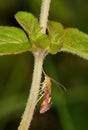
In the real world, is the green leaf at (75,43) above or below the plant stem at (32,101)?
above

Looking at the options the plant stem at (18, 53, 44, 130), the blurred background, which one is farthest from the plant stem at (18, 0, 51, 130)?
the blurred background

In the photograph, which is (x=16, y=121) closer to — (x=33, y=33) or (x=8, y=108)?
(x=8, y=108)


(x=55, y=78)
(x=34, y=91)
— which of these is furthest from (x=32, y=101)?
(x=55, y=78)

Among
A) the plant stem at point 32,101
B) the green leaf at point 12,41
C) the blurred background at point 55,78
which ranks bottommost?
the blurred background at point 55,78

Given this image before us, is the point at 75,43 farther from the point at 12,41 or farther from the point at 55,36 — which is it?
the point at 12,41

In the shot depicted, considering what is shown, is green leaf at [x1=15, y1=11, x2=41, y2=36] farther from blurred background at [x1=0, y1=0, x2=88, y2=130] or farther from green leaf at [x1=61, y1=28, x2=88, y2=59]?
blurred background at [x1=0, y1=0, x2=88, y2=130]

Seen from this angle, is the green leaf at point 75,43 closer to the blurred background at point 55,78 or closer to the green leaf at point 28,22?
the green leaf at point 28,22

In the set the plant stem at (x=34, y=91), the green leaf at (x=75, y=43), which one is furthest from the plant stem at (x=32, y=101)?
the green leaf at (x=75, y=43)
